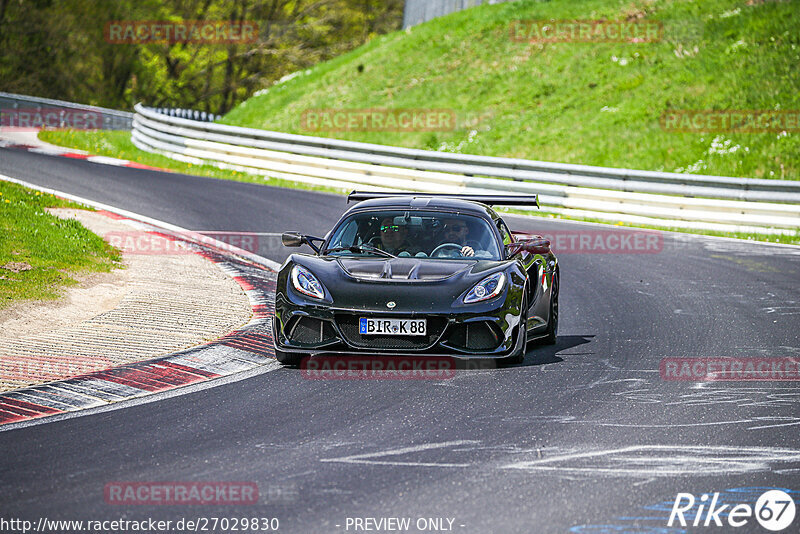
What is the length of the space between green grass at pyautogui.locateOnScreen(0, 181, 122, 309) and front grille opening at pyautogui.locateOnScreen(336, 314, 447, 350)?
12.0 ft

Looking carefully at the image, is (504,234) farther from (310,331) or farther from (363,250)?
(310,331)

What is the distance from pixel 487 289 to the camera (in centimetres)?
808

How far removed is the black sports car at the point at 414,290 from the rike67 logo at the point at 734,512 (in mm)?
2964

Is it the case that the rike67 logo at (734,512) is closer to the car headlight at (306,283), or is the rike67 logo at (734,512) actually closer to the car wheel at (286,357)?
the car headlight at (306,283)

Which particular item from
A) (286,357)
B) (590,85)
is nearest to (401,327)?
(286,357)

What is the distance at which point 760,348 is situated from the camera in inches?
360

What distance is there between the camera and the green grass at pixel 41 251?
10445 millimetres

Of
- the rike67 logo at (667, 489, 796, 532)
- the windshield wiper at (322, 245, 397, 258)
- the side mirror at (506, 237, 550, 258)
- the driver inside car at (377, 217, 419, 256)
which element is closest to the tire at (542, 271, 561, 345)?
the side mirror at (506, 237, 550, 258)

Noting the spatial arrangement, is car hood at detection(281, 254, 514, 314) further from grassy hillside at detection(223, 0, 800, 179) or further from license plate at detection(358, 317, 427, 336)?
grassy hillside at detection(223, 0, 800, 179)

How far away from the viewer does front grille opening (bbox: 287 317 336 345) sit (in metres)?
7.90

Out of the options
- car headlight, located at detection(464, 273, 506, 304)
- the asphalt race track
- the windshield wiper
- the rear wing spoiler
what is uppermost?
the rear wing spoiler

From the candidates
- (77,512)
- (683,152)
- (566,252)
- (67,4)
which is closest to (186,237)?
(566,252)

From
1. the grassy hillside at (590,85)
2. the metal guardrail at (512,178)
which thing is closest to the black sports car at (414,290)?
the metal guardrail at (512,178)

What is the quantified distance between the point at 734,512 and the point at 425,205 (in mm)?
4882
